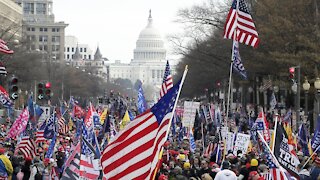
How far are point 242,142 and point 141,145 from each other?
9.57 meters

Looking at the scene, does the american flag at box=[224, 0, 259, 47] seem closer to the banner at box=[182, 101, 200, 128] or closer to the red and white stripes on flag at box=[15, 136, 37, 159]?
the red and white stripes on flag at box=[15, 136, 37, 159]

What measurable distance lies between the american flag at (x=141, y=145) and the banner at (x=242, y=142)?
911 cm

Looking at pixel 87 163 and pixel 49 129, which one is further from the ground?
pixel 87 163

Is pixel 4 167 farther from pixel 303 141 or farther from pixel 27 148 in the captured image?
pixel 303 141

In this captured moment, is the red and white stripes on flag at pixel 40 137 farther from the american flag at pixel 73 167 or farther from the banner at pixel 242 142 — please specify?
the american flag at pixel 73 167

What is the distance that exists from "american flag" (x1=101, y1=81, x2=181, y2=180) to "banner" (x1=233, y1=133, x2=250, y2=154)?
911 centimetres

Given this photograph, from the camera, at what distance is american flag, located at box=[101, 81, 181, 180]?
10.1 metres

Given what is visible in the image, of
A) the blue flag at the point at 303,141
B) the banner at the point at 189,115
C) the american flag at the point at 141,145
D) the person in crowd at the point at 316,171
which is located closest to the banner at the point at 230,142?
the blue flag at the point at 303,141

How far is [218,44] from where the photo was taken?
61.2 metres

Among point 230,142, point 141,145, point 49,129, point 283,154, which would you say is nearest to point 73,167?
point 283,154

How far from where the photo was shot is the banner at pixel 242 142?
Answer: 63.6 feet

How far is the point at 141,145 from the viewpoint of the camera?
10.2 meters

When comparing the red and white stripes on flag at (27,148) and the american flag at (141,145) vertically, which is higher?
the american flag at (141,145)

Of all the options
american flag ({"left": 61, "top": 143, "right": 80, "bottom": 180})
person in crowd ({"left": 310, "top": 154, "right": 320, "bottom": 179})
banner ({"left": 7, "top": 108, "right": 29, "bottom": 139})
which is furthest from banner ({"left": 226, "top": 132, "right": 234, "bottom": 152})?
american flag ({"left": 61, "top": 143, "right": 80, "bottom": 180})
